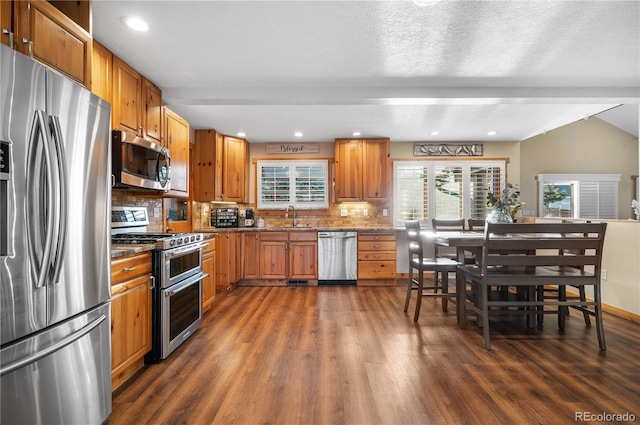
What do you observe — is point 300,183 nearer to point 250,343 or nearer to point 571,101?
point 250,343

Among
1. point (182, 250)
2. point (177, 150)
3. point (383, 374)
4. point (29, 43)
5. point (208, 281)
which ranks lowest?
point (383, 374)

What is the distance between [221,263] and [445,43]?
12.5 ft

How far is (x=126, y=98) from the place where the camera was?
2586 mm

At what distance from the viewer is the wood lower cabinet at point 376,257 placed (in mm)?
4855

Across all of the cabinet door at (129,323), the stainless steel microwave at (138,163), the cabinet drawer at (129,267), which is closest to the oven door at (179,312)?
the cabinet door at (129,323)

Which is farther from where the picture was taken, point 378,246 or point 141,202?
point 378,246

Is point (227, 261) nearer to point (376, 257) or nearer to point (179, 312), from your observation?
point (179, 312)

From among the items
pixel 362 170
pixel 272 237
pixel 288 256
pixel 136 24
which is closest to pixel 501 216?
pixel 362 170

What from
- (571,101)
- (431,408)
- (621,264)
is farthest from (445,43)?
(621,264)

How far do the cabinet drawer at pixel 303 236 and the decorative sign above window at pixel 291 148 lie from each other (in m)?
1.54

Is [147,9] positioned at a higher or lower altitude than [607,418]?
higher

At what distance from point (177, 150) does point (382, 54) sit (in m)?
2.28

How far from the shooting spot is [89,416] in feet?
4.90

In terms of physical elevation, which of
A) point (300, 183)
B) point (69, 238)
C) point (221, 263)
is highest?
point (300, 183)
